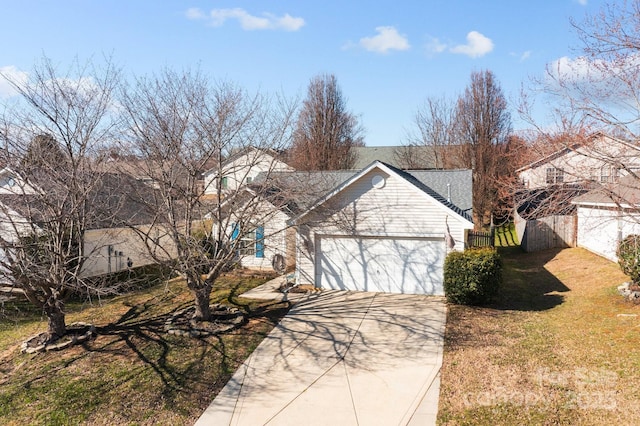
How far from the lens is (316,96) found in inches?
1491

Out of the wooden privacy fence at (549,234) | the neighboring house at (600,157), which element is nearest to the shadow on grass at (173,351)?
the neighboring house at (600,157)

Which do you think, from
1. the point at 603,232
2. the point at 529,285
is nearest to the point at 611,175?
the point at 529,285

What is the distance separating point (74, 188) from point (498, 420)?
981 centimetres

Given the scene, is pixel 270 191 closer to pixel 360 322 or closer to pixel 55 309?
pixel 360 322

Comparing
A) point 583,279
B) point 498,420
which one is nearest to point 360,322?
point 498,420

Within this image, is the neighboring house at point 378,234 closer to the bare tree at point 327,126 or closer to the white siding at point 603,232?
the white siding at point 603,232

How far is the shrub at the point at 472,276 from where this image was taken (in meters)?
12.1

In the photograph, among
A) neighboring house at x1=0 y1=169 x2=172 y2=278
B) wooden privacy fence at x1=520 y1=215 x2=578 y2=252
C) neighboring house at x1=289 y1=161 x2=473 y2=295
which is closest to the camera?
neighboring house at x1=0 y1=169 x2=172 y2=278

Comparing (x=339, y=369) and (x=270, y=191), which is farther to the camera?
(x=270, y=191)

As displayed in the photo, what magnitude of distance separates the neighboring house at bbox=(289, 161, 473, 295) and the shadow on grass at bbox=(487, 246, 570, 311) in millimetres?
2237

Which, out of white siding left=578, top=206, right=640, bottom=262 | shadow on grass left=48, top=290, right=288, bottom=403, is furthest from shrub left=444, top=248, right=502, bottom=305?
white siding left=578, top=206, right=640, bottom=262

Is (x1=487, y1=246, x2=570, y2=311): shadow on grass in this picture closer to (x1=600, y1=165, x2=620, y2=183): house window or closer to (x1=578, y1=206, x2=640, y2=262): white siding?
(x1=578, y1=206, x2=640, y2=262): white siding

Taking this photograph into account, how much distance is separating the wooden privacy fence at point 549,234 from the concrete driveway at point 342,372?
1264 cm

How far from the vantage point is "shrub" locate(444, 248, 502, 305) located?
1209cm
